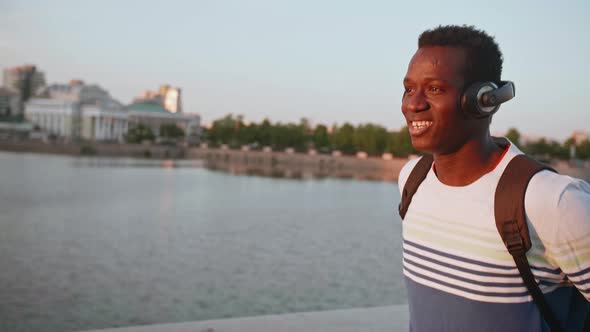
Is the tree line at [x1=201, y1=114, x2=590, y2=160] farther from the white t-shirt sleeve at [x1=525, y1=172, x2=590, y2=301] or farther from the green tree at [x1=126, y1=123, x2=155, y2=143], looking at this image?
the white t-shirt sleeve at [x1=525, y1=172, x2=590, y2=301]

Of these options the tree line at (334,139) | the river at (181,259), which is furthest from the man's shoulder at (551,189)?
the tree line at (334,139)

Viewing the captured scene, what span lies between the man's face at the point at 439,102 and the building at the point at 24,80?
154m

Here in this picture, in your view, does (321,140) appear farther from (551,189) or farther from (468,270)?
(551,189)

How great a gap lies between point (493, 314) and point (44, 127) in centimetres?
11933

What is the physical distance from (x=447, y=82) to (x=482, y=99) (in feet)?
0.29

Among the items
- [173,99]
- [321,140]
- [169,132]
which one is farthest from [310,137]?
[173,99]

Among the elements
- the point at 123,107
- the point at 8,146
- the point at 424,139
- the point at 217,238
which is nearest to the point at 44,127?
the point at 123,107

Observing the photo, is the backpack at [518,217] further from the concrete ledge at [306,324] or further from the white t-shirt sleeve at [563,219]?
the concrete ledge at [306,324]

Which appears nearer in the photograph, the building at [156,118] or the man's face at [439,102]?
the man's face at [439,102]

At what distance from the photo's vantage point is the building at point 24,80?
14538 centimetres

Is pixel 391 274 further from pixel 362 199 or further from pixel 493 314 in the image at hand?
pixel 362 199

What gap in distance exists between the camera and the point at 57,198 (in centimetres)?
2728

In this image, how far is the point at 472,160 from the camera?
4.70 feet

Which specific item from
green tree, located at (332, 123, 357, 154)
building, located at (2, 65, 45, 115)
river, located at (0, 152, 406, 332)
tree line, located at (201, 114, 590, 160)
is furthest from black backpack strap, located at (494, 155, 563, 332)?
building, located at (2, 65, 45, 115)
